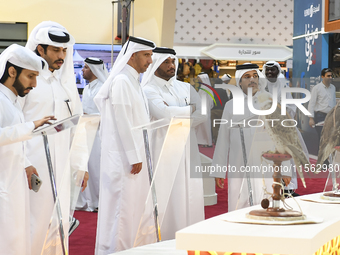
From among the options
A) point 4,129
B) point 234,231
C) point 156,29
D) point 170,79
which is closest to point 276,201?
point 234,231

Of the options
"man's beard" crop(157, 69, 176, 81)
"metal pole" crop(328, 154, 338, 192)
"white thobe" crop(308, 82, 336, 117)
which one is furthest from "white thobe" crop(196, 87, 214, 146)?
"man's beard" crop(157, 69, 176, 81)

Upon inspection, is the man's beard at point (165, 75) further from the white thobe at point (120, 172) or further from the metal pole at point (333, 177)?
the metal pole at point (333, 177)

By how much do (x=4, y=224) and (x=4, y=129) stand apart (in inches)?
19.9

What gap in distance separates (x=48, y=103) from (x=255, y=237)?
1983 mm

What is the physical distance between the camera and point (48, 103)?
321 centimetres

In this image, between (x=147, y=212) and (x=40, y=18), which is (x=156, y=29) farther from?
(x=147, y=212)

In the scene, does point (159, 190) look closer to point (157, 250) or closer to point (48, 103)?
point (157, 250)

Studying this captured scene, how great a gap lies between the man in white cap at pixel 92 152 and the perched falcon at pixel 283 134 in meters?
3.33

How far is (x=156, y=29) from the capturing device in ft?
30.6

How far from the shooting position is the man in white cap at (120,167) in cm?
349

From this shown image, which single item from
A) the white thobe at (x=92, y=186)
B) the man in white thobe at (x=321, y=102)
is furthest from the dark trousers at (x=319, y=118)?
the white thobe at (x=92, y=186)

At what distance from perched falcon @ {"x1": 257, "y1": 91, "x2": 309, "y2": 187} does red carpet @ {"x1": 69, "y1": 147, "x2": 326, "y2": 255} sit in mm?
161

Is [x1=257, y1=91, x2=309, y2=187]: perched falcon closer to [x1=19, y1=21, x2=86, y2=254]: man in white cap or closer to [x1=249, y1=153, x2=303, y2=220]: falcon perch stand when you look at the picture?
[x1=249, y1=153, x2=303, y2=220]: falcon perch stand

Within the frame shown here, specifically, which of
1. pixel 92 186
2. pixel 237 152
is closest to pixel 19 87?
pixel 237 152
